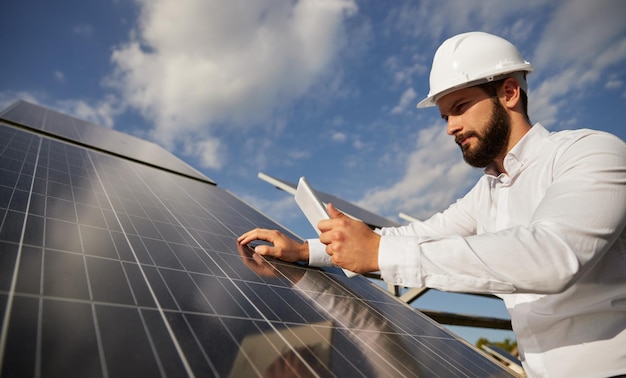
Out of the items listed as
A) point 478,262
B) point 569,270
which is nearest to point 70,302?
point 478,262

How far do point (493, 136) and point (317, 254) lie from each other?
1.93 m

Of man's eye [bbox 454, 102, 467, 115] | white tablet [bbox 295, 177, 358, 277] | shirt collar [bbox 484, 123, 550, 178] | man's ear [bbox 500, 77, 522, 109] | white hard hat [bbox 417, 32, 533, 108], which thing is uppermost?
white hard hat [bbox 417, 32, 533, 108]

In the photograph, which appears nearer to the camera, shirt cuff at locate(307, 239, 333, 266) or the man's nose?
the man's nose

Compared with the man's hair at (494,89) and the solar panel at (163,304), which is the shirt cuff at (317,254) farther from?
the man's hair at (494,89)

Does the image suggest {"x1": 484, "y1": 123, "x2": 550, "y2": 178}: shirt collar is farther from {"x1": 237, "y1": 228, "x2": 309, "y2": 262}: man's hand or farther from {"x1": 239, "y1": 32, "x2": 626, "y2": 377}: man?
{"x1": 237, "y1": 228, "x2": 309, "y2": 262}: man's hand

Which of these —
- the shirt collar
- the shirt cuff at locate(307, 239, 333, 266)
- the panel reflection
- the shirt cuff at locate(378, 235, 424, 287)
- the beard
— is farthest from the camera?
the shirt cuff at locate(307, 239, 333, 266)

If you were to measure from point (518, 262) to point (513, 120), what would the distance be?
191cm

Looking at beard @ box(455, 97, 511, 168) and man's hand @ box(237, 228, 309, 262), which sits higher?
beard @ box(455, 97, 511, 168)

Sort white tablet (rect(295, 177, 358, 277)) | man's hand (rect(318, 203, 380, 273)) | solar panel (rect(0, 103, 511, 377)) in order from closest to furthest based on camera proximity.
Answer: solar panel (rect(0, 103, 511, 377)) → man's hand (rect(318, 203, 380, 273)) → white tablet (rect(295, 177, 358, 277))

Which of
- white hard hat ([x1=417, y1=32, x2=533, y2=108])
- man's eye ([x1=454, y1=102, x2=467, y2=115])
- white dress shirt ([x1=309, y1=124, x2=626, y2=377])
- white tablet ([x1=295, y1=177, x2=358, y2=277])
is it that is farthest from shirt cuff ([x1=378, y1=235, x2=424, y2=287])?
white hard hat ([x1=417, y1=32, x2=533, y2=108])

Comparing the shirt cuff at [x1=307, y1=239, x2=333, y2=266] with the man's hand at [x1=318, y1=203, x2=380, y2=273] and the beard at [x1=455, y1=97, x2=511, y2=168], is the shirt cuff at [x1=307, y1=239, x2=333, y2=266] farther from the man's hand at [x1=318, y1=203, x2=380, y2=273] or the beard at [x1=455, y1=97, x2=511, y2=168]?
the beard at [x1=455, y1=97, x2=511, y2=168]

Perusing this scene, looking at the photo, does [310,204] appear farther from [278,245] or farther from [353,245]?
[353,245]

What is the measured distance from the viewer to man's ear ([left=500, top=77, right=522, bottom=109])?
3297 mm

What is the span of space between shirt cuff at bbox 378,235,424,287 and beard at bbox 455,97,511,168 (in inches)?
61.9
